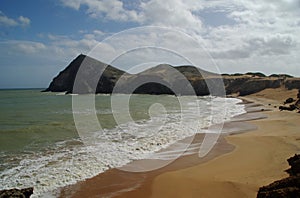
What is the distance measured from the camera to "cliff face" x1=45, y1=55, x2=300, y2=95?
81281 millimetres

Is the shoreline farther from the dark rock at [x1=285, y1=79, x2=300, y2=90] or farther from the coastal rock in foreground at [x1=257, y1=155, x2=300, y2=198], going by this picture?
the dark rock at [x1=285, y1=79, x2=300, y2=90]

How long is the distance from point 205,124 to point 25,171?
49.0 ft

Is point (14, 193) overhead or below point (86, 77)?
below

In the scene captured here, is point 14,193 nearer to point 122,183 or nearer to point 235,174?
point 122,183

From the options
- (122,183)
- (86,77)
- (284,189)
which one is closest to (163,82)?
(86,77)

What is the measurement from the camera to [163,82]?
3930 inches

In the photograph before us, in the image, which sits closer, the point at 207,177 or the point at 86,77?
the point at 207,177

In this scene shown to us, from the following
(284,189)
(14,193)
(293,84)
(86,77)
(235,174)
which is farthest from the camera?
(86,77)

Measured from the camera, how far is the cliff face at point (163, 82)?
3200 inches

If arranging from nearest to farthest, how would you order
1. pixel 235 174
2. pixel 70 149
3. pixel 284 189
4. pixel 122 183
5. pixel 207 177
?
1. pixel 284 189
2. pixel 122 183
3. pixel 207 177
4. pixel 235 174
5. pixel 70 149

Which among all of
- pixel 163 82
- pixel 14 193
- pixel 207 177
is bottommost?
pixel 207 177

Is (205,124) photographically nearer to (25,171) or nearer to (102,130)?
(102,130)

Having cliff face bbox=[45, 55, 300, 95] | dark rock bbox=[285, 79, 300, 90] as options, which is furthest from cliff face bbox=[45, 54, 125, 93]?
dark rock bbox=[285, 79, 300, 90]

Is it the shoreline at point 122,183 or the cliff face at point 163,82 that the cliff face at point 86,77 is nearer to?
the cliff face at point 163,82
